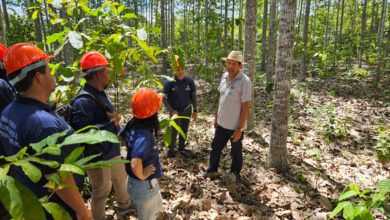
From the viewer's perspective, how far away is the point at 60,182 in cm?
130

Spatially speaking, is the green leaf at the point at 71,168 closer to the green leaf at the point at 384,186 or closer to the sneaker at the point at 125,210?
the green leaf at the point at 384,186

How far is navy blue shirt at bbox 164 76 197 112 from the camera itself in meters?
6.16

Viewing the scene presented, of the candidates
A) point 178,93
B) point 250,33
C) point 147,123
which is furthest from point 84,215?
point 250,33

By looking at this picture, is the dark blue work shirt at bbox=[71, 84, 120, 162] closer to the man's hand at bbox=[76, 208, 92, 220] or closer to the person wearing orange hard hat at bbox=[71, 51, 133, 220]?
the person wearing orange hard hat at bbox=[71, 51, 133, 220]

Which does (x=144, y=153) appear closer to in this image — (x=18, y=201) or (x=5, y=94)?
(x=5, y=94)

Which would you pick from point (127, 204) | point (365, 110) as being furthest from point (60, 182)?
point (365, 110)

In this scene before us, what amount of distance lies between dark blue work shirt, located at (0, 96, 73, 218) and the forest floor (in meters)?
2.23

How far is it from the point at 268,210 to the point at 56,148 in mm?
3805

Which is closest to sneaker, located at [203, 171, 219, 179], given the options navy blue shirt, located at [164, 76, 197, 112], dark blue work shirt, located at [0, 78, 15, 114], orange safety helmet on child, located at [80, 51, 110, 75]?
navy blue shirt, located at [164, 76, 197, 112]

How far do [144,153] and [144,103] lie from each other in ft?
1.53

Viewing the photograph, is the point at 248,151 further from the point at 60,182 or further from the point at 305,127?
the point at 60,182

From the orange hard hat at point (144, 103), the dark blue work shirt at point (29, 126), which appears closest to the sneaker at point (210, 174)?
the orange hard hat at point (144, 103)

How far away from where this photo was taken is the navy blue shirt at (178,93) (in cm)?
616

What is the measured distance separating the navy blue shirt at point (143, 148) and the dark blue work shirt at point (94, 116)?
0.30 m
